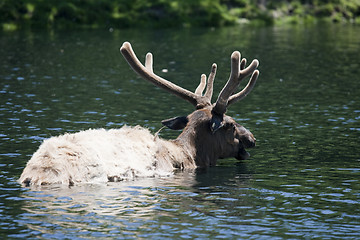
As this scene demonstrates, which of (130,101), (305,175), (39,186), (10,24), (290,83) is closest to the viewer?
(39,186)

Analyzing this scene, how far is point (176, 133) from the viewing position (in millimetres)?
18422

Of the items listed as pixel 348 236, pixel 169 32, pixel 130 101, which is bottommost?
pixel 348 236

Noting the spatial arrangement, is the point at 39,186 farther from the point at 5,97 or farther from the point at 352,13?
the point at 352,13

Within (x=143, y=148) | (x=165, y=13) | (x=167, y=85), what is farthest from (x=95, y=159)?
(x=165, y=13)

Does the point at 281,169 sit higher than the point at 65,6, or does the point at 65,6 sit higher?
the point at 65,6

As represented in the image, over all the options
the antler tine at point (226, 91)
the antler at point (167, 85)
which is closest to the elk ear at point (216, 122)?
the antler tine at point (226, 91)

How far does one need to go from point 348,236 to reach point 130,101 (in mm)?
13457

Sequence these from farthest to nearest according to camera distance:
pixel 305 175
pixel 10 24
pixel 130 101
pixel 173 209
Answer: pixel 10 24
pixel 130 101
pixel 305 175
pixel 173 209

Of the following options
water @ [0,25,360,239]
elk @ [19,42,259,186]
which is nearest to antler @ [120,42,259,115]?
elk @ [19,42,259,186]

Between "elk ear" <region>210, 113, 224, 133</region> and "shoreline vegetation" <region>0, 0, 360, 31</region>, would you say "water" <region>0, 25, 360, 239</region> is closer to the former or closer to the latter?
"elk ear" <region>210, 113, 224, 133</region>

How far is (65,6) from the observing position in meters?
51.6

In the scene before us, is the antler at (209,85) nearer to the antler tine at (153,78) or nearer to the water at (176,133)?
the antler tine at (153,78)

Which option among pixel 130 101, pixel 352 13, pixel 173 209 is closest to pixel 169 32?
pixel 352 13

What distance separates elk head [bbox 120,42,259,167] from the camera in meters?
14.4
